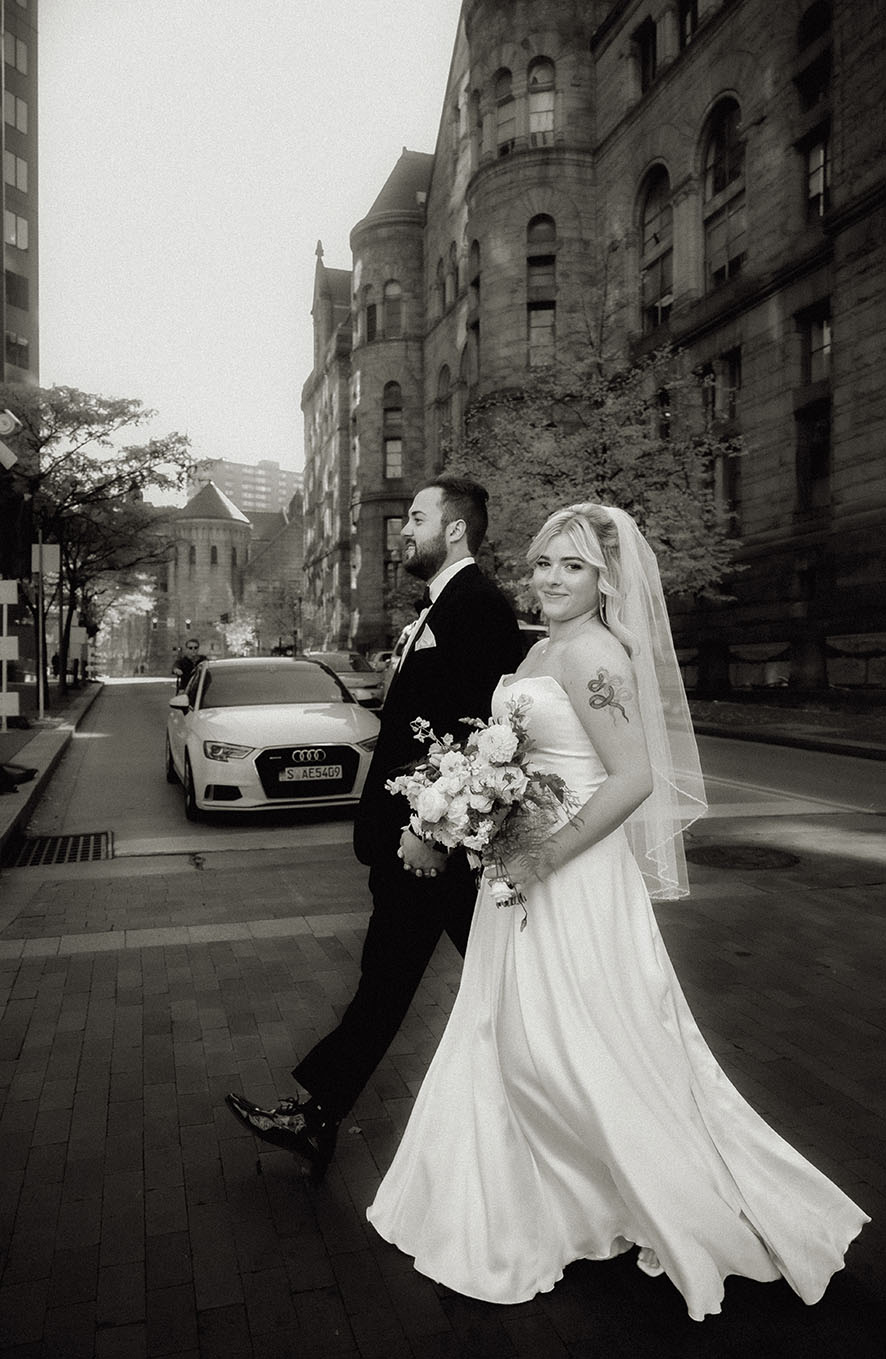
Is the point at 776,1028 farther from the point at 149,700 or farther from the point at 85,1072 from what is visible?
the point at 149,700

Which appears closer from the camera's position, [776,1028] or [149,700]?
[776,1028]

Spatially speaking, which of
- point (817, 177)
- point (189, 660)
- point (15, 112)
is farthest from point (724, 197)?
point (15, 112)

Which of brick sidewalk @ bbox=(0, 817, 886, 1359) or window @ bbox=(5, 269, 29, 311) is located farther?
window @ bbox=(5, 269, 29, 311)

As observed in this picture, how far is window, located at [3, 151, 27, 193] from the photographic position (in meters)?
60.4

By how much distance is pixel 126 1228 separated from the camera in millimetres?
2893

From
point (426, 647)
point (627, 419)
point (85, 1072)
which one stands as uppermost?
point (627, 419)

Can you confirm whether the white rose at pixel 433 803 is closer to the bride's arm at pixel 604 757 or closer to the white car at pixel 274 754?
the bride's arm at pixel 604 757

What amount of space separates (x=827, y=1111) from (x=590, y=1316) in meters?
1.43

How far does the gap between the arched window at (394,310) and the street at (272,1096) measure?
2060 inches

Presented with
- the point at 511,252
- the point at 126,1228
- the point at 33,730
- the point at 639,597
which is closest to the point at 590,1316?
the point at 126,1228

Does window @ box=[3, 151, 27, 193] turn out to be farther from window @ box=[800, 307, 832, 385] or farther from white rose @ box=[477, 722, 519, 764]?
white rose @ box=[477, 722, 519, 764]

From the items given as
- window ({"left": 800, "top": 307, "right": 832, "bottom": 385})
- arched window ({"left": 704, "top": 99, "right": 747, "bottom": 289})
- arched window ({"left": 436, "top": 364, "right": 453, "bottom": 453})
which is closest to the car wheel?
window ({"left": 800, "top": 307, "right": 832, "bottom": 385})

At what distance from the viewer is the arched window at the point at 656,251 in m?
31.6

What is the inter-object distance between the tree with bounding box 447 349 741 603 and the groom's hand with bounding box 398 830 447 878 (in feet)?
64.0
